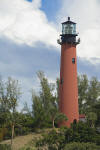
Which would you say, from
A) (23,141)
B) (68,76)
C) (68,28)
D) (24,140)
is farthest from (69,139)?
(68,28)

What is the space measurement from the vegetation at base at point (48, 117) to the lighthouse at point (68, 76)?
1301mm

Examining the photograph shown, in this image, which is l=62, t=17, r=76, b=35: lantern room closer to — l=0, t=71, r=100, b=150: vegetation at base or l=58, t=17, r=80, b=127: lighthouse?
l=58, t=17, r=80, b=127: lighthouse

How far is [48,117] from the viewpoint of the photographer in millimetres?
38094

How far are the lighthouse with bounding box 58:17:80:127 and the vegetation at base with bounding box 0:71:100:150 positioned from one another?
4.27 ft

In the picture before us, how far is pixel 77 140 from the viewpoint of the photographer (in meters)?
25.8

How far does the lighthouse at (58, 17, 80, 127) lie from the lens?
38375 mm

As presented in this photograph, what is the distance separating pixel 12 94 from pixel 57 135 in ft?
23.1

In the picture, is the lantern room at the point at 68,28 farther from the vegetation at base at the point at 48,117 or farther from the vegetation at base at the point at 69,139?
the vegetation at base at the point at 69,139

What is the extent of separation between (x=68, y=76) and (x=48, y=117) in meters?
7.40

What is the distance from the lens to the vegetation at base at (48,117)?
2647cm

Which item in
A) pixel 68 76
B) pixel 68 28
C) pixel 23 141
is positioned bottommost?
pixel 23 141

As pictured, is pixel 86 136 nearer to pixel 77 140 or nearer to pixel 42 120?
pixel 77 140

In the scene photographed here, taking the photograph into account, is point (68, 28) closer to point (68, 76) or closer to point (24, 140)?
point (68, 76)

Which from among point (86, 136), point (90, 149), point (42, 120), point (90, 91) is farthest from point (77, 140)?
point (90, 91)
